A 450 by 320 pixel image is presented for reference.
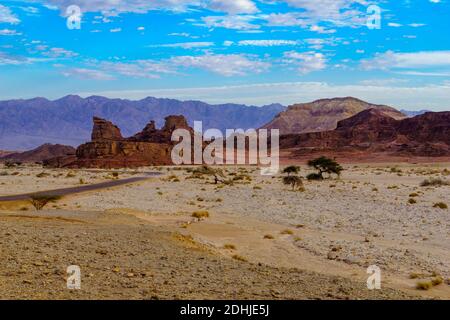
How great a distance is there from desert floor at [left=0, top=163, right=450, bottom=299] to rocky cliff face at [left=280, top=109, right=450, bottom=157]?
9660cm

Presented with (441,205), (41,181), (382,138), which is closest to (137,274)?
(441,205)

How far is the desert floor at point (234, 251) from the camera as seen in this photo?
9.69m

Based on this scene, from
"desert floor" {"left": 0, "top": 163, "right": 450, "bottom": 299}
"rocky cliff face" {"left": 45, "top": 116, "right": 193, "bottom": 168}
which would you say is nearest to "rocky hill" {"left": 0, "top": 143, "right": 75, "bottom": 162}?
"rocky cliff face" {"left": 45, "top": 116, "right": 193, "bottom": 168}

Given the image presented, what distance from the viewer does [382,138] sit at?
14412 cm

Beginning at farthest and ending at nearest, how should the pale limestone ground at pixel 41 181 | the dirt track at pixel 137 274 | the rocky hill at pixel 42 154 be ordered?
the rocky hill at pixel 42 154
the pale limestone ground at pixel 41 181
the dirt track at pixel 137 274

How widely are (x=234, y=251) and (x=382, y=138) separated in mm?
133137

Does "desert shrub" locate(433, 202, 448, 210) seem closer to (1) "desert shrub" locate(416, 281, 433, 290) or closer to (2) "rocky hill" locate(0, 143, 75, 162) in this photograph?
(1) "desert shrub" locate(416, 281, 433, 290)

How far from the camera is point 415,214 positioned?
91.7 ft

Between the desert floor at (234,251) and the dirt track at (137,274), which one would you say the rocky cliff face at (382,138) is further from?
the dirt track at (137,274)

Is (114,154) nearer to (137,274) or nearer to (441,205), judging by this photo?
(441,205)

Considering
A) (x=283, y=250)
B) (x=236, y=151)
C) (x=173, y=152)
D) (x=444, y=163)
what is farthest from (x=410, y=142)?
(x=283, y=250)

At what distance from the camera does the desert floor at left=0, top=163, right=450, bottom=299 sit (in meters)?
9.69

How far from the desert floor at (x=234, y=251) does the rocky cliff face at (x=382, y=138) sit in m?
96.6

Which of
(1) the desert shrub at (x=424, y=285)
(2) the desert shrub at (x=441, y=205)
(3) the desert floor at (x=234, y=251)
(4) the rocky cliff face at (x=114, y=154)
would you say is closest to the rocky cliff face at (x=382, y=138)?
(4) the rocky cliff face at (x=114, y=154)
